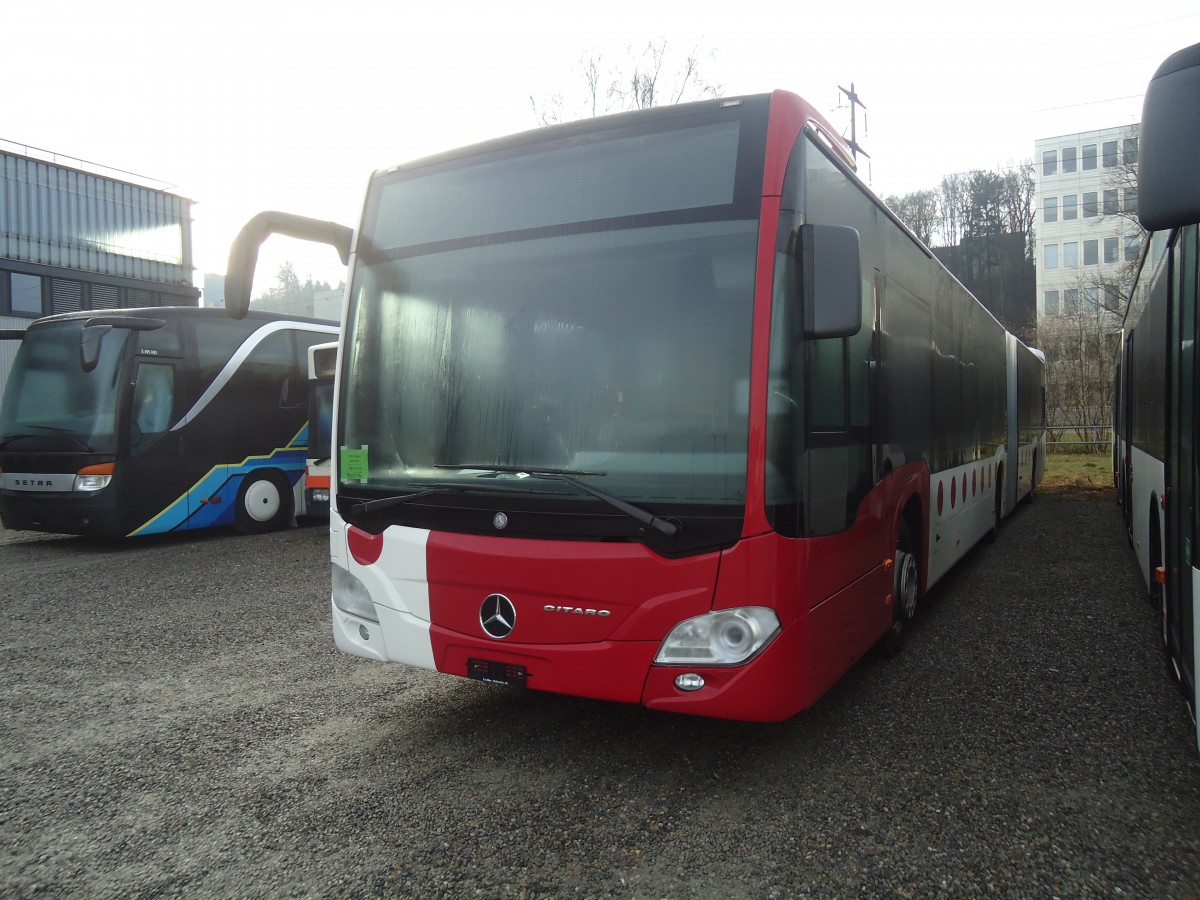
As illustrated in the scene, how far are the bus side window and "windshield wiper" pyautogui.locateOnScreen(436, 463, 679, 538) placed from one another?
9.01 m

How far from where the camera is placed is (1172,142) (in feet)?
8.18

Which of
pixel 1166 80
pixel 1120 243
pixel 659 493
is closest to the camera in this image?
pixel 1166 80

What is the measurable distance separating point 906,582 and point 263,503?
32.7ft

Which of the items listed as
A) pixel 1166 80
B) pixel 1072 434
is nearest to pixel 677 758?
pixel 1166 80

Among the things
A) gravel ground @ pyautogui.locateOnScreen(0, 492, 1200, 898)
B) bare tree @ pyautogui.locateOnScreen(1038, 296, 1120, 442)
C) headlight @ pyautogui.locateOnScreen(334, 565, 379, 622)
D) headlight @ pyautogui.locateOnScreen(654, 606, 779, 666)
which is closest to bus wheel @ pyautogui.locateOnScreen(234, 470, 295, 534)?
gravel ground @ pyautogui.locateOnScreen(0, 492, 1200, 898)

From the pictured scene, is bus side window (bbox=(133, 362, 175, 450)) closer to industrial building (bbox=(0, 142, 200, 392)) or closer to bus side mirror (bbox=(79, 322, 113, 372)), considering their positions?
bus side mirror (bbox=(79, 322, 113, 372))

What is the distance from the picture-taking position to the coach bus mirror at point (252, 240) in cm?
407

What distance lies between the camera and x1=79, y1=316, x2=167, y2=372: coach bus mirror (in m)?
10.6

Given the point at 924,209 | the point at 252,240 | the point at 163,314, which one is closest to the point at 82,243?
the point at 163,314

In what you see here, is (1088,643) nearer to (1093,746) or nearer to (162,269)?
(1093,746)

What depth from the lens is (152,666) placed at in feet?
19.0

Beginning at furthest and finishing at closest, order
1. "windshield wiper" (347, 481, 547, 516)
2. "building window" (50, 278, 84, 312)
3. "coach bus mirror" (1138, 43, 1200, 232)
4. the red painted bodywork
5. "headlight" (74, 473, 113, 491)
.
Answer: "building window" (50, 278, 84, 312) < "headlight" (74, 473, 113, 491) < "windshield wiper" (347, 481, 547, 516) < the red painted bodywork < "coach bus mirror" (1138, 43, 1200, 232)

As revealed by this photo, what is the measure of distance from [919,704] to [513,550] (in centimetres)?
251

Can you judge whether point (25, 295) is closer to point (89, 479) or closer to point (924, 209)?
point (89, 479)
